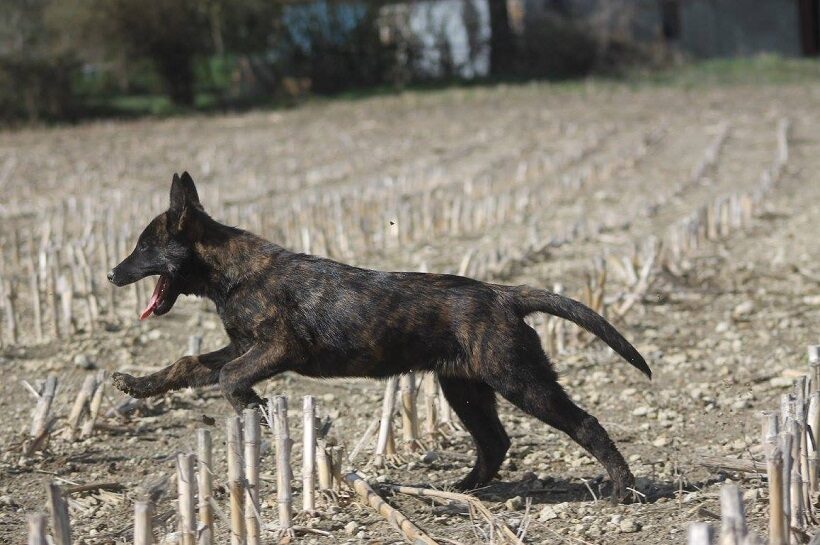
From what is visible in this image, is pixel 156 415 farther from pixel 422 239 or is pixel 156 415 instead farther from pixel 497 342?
pixel 422 239

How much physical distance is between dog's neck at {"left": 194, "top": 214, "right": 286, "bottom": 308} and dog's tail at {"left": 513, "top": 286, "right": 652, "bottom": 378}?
4.89 ft

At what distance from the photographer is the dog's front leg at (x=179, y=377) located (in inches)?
276

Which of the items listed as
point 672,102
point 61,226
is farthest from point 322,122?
point 61,226

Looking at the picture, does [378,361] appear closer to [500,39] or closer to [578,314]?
[578,314]

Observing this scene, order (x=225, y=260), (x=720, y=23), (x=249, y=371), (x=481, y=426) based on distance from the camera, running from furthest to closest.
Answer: (x=720, y=23)
(x=481, y=426)
(x=225, y=260)
(x=249, y=371)

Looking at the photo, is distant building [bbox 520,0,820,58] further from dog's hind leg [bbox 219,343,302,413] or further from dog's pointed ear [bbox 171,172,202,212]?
dog's hind leg [bbox 219,343,302,413]

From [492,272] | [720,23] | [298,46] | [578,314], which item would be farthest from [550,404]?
[720,23]

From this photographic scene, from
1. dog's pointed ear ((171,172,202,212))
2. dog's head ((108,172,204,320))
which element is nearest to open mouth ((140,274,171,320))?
dog's head ((108,172,204,320))

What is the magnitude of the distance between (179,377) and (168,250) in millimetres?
746

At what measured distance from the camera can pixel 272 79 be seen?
44.1 metres

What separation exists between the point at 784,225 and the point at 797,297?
392 cm

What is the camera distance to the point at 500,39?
44219 mm

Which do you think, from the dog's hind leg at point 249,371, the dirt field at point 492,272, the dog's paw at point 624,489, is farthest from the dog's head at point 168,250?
the dog's paw at point 624,489

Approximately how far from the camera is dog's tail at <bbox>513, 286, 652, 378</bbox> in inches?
273
